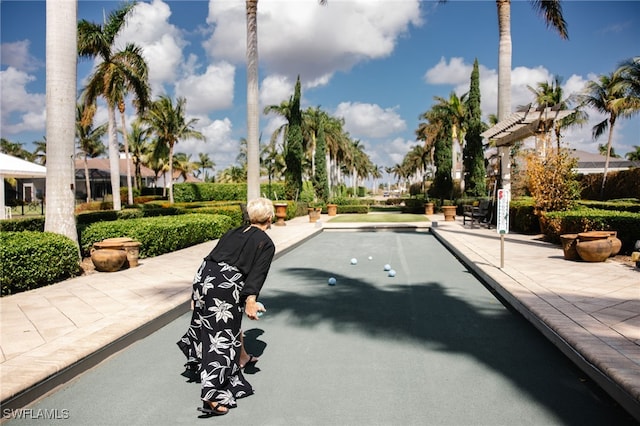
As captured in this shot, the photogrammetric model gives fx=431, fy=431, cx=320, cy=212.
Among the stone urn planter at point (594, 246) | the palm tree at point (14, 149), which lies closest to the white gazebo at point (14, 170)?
the stone urn planter at point (594, 246)

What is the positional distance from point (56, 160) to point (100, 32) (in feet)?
53.3

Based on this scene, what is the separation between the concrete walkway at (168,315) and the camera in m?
3.44

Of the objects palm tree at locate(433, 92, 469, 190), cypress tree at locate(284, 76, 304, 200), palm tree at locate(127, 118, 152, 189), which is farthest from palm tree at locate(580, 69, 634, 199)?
palm tree at locate(127, 118, 152, 189)

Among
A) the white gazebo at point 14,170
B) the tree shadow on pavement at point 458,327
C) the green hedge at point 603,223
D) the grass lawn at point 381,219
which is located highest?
the white gazebo at point 14,170

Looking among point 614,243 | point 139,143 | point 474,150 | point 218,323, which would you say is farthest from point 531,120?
point 139,143

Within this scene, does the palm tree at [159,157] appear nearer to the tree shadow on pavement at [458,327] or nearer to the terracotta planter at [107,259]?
the terracotta planter at [107,259]

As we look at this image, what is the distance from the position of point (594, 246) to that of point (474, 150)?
21.6 m

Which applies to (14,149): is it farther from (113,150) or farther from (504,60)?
(504,60)

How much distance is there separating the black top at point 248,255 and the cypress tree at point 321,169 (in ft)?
117

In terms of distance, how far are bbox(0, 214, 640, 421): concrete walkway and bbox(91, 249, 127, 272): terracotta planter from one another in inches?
7.8

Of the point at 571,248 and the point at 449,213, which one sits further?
the point at 449,213

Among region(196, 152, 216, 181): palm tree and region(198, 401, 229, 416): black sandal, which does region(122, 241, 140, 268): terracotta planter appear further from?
region(196, 152, 216, 181): palm tree

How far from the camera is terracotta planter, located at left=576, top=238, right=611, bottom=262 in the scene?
27.8 feet

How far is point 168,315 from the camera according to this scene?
539cm
